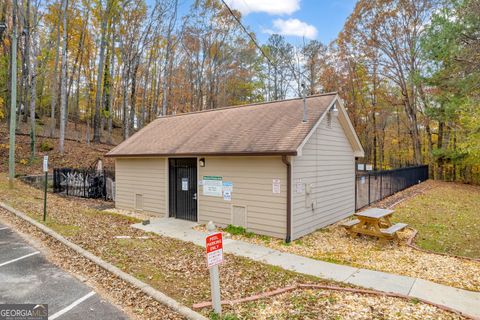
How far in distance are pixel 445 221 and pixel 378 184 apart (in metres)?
4.46

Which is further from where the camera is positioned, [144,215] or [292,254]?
[144,215]

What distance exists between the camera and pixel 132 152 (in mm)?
11781

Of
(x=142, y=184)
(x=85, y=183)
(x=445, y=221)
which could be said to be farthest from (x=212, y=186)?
(x=85, y=183)

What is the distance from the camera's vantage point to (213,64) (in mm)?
26969

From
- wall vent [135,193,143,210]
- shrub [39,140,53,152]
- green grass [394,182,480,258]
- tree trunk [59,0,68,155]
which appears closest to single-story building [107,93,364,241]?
wall vent [135,193,143,210]

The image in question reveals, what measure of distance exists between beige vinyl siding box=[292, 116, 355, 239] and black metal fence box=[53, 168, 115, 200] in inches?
380

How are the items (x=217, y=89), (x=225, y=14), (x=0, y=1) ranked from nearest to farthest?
(x=0, y=1) < (x=225, y=14) < (x=217, y=89)

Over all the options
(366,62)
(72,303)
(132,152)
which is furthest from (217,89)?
(72,303)

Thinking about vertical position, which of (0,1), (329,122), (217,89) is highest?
(0,1)

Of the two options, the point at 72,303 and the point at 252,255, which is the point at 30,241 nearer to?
the point at 72,303

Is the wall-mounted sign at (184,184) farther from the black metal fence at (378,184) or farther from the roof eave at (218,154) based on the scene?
the black metal fence at (378,184)

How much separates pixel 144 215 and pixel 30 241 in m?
4.48

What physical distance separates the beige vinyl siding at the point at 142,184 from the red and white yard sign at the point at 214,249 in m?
7.54

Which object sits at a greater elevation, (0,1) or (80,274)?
(0,1)
